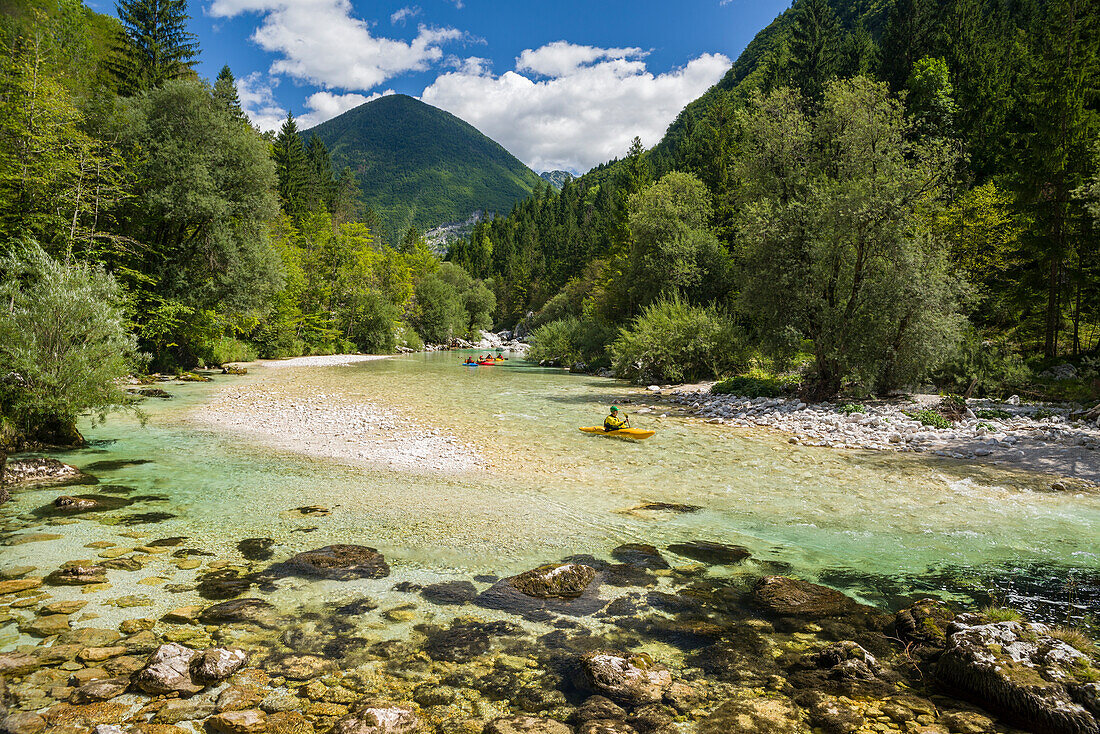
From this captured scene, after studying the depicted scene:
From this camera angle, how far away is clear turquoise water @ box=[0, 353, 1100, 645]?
273 inches

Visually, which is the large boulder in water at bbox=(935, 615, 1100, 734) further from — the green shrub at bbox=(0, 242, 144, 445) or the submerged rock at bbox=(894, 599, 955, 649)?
the green shrub at bbox=(0, 242, 144, 445)

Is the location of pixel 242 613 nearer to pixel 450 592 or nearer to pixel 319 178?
pixel 450 592

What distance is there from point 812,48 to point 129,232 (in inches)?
2147

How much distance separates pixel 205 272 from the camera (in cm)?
2869

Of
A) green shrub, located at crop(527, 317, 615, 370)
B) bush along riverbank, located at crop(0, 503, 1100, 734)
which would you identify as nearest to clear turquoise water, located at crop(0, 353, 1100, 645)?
bush along riverbank, located at crop(0, 503, 1100, 734)

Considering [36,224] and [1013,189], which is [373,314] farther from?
[1013,189]

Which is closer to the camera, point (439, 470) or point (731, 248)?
point (439, 470)

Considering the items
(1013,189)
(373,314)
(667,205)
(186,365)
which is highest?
(667,205)

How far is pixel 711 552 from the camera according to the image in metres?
7.70

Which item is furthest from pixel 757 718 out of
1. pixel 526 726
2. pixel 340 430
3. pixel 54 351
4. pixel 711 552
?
pixel 54 351

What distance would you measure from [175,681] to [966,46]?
58947 millimetres

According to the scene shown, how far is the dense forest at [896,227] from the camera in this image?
19.3 metres

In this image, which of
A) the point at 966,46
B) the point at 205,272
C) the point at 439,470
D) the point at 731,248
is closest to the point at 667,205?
the point at 731,248

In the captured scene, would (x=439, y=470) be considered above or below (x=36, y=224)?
below
